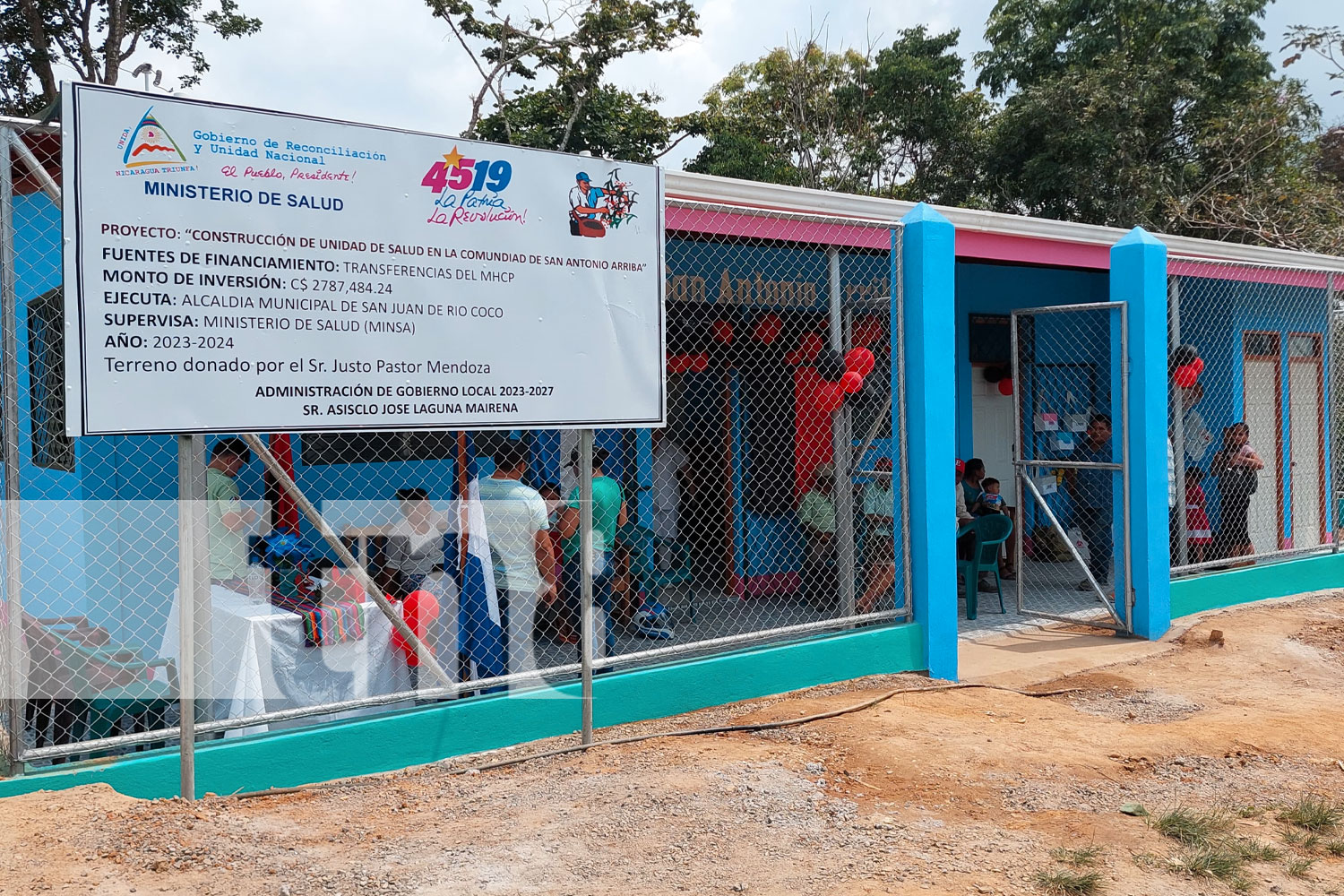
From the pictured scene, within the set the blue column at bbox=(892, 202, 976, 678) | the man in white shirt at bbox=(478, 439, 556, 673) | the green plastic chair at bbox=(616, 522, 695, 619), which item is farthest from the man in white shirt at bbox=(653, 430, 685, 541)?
the man in white shirt at bbox=(478, 439, 556, 673)

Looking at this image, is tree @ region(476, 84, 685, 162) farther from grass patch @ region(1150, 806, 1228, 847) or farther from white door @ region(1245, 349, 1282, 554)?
grass patch @ region(1150, 806, 1228, 847)

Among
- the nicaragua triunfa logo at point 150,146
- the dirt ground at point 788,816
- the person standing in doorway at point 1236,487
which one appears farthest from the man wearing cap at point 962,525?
the nicaragua triunfa logo at point 150,146

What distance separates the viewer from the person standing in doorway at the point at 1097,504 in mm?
9305

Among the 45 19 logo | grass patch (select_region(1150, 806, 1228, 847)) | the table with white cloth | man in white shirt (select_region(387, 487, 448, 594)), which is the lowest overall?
grass patch (select_region(1150, 806, 1228, 847))

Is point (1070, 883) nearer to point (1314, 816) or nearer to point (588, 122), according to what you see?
point (1314, 816)

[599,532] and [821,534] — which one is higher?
[599,532]

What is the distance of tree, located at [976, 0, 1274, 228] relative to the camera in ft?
61.1

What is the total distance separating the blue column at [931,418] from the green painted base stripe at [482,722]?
0.23 meters

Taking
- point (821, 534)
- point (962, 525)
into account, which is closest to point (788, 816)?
point (821, 534)

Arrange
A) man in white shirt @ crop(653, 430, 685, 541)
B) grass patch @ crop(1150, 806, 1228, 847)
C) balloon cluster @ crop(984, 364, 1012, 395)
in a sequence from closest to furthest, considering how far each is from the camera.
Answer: grass patch @ crop(1150, 806, 1228, 847) < man in white shirt @ crop(653, 430, 685, 541) < balloon cluster @ crop(984, 364, 1012, 395)

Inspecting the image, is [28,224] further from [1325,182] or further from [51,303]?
[1325,182]

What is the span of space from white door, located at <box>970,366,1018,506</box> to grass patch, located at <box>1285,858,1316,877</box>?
8.45 metres

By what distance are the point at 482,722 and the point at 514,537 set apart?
1.10m

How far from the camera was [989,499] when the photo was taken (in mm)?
10094
